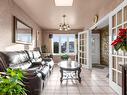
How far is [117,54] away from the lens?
3.74 meters

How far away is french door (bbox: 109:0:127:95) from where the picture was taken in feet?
11.0

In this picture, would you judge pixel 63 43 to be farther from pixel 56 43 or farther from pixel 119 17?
pixel 119 17

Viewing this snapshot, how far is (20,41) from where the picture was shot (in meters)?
5.46

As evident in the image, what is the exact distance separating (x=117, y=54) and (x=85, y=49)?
452cm

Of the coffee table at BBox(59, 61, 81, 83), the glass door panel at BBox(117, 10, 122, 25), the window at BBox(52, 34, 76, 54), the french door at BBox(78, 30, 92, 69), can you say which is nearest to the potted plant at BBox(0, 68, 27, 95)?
the glass door panel at BBox(117, 10, 122, 25)

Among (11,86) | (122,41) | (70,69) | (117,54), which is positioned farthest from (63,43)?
(11,86)

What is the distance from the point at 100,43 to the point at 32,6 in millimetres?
6756

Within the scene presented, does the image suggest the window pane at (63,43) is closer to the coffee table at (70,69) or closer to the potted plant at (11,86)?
the coffee table at (70,69)

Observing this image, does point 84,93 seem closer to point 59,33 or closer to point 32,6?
point 32,6

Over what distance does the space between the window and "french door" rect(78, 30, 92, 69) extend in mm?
2045

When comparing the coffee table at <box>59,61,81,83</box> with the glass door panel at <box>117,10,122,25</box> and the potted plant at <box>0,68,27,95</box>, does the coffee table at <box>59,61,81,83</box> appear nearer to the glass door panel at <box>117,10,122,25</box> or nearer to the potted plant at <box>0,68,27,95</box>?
the glass door panel at <box>117,10,122,25</box>

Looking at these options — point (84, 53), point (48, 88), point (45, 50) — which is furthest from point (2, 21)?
point (45, 50)

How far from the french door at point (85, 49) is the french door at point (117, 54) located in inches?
147

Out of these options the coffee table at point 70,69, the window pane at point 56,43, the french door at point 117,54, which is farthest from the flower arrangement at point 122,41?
the window pane at point 56,43
